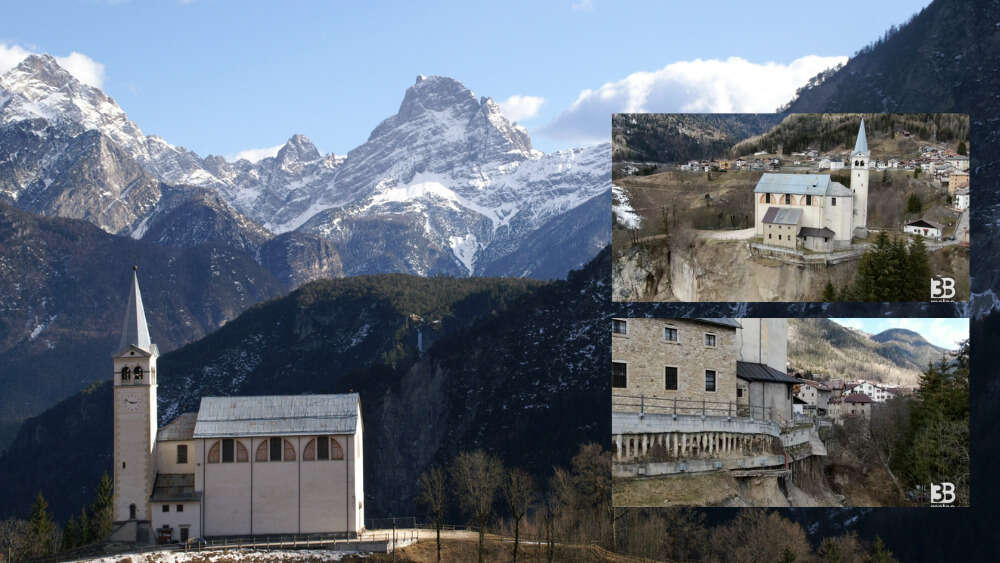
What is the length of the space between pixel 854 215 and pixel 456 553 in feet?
109

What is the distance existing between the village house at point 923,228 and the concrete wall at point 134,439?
47297mm

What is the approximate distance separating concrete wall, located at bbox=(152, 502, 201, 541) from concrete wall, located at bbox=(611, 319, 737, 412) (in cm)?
3424

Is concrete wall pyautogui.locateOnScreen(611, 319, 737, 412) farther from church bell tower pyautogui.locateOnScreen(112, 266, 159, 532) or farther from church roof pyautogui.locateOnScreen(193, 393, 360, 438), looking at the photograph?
church bell tower pyautogui.locateOnScreen(112, 266, 159, 532)

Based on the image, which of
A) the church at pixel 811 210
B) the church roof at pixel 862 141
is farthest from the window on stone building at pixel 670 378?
the church roof at pixel 862 141

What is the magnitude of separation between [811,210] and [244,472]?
40.4 metres

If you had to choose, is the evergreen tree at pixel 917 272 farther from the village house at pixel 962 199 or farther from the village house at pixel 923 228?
the village house at pixel 962 199

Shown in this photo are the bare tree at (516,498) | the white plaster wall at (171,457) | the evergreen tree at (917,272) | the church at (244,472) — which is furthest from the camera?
the white plaster wall at (171,457)

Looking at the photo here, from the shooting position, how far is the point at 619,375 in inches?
1993

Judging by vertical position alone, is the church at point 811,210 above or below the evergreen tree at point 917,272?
above

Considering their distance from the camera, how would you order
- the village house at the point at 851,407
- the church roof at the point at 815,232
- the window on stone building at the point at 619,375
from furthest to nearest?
1. the window on stone building at the point at 619,375
2. the village house at the point at 851,407
3. the church roof at the point at 815,232

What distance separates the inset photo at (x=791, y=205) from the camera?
48375 millimetres

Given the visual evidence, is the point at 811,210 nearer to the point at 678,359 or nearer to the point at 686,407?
the point at 678,359

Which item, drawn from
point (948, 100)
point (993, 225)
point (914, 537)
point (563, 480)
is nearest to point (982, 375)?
point (993, 225)

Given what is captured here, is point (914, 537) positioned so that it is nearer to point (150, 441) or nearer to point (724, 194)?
point (150, 441)
